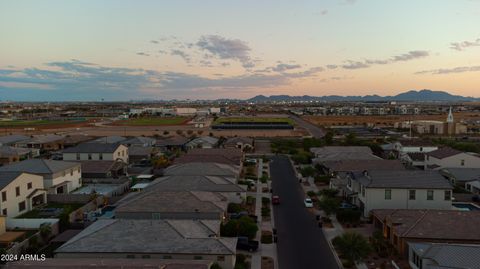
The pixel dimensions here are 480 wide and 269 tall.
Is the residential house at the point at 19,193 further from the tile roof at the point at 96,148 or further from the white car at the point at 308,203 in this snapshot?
the white car at the point at 308,203

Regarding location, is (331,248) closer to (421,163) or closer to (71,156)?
(421,163)

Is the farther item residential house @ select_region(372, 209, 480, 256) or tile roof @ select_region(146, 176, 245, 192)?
tile roof @ select_region(146, 176, 245, 192)

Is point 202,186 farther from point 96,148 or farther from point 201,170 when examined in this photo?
point 96,148

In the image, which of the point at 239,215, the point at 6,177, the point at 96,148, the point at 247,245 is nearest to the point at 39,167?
the point at 6,177

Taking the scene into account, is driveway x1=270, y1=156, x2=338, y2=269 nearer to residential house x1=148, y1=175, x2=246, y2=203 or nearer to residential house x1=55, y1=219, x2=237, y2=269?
residential house x1=148, y1=175, x2=246, y2=203

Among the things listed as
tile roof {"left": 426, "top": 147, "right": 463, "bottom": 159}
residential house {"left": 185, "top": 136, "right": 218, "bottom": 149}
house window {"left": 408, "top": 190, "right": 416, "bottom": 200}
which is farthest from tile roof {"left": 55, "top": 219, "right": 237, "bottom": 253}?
residential house {"left": 185, "top": 136, "right": 218, "bottom": 149}

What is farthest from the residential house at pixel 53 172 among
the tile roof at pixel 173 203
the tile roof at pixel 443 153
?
the tile roof at pixel 443 153

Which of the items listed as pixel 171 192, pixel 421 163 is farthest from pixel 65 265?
pixel 421 163
